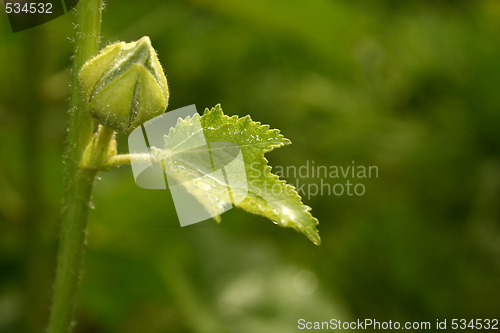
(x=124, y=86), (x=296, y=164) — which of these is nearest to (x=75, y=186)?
(x=124, y=86)

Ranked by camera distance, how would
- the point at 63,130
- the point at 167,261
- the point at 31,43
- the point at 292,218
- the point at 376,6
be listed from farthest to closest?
the point at 376,6, the point at 63,130, the point at 167,261, the point at 31,43, the point at 292,218

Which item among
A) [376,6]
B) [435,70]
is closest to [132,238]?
[435,70]

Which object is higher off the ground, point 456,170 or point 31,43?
point 31,43

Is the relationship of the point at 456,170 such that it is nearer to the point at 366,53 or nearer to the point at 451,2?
the point at 366,53

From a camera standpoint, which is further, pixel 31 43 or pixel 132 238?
pixel 132 238

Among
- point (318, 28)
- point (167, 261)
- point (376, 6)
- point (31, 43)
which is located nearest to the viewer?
point (31, 43)

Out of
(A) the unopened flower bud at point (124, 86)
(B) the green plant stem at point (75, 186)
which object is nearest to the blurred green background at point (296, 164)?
(B) the green plant stem at point (75, 186)

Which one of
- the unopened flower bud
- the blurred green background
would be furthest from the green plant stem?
the blurred green background

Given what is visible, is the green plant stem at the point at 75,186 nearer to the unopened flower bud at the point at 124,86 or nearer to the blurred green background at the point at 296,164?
the unopened flower bud at the point at 124,86
